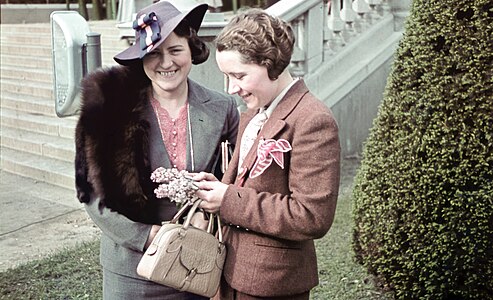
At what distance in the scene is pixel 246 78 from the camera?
2463 mm

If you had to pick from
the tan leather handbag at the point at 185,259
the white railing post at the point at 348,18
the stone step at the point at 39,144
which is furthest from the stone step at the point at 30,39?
the tan leather handbag at the point at 185,259

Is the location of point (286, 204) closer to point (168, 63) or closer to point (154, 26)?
point (168, 63)

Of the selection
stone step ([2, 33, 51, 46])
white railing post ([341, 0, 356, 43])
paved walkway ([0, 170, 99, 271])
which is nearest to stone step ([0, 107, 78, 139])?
paved walkway ([0, 170, 99, 271])

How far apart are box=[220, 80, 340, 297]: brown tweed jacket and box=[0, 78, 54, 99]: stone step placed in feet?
27.2

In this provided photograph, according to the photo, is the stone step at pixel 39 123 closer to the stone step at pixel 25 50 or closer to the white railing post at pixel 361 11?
the stone step at pixel 25 50

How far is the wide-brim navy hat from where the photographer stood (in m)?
2.72

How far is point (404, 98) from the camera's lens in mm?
4441

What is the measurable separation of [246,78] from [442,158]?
2.13m

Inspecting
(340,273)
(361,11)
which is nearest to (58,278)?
(340,273)

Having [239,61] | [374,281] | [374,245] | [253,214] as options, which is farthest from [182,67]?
[374,281]

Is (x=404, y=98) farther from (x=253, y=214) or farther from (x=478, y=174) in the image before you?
(x=253, y=214)

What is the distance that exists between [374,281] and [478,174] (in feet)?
3.93

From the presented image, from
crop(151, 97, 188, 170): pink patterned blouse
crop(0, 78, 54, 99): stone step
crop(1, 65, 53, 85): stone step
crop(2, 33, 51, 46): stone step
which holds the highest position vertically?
crop(151, 97, 188, 170): pink patterned blouse

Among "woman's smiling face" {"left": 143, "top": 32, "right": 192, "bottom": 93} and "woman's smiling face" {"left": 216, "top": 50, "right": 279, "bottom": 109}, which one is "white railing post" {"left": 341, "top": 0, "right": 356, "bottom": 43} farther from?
"woman's smiling face" {"left": 216, "top": 50, "right": 279, "bottom": 109}
